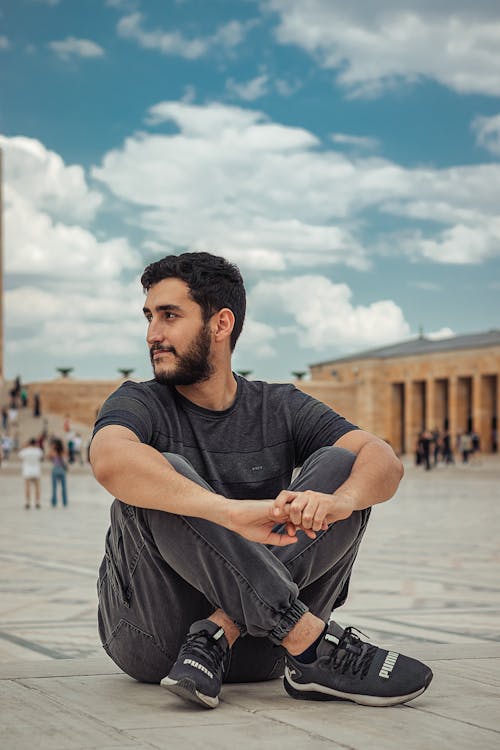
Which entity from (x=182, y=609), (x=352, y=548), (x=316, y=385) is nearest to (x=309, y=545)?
(x=352, y=548)

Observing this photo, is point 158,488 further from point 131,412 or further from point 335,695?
point 335,695

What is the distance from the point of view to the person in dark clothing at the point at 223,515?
323 centimetres

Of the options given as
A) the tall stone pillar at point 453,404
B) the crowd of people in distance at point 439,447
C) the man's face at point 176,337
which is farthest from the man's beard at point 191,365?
the tall stone pillar at point 453,404

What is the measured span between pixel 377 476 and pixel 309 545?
302 mm

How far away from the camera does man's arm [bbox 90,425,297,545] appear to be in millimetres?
3197

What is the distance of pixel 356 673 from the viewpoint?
328 cm

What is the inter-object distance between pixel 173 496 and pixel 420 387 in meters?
71.4

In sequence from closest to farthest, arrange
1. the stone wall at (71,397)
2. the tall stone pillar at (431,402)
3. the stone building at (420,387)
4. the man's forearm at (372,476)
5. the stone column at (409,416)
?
the man's forearm at (372,476)
the stone building at (420,387)
the tall stone pillar at (431,402)
the stone column at (409,416)
the stone wall at (71,397)

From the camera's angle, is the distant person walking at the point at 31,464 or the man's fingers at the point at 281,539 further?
the distant person walking at the point at 31,464

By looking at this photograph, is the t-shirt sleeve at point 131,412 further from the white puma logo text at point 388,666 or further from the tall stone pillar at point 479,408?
the tall stone pillar at point 479,408

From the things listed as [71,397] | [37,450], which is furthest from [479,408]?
[37,450]

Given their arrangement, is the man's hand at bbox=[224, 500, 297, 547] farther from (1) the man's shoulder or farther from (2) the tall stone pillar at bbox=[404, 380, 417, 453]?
(2) the tall stone pillar at bbox=[404, 380, 417, 453]

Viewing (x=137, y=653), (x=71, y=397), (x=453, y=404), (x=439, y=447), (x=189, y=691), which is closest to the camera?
(x=189, y=691)

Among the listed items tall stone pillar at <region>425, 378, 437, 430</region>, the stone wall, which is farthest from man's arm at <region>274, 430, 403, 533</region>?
the stone wall
